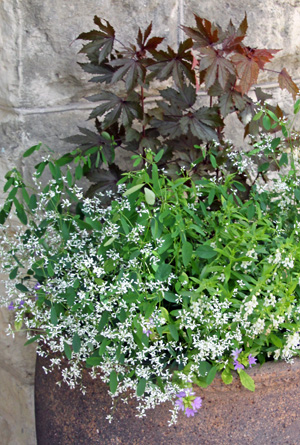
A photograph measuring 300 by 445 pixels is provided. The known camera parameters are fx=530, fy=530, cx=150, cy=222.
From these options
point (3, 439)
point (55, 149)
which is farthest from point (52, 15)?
point (3, 439)

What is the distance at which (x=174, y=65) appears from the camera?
4.58ft

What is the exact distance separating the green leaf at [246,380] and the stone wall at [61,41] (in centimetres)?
88

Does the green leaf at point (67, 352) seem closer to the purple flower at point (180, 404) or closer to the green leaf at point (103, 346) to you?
the green leaf at point (103, 346)

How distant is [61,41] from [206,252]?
82cm

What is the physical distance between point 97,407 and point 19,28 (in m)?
1.06

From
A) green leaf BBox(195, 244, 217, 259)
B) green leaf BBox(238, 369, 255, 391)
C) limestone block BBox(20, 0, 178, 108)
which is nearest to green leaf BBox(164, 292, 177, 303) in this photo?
green leaf BBox(195, 244, 217, 259)

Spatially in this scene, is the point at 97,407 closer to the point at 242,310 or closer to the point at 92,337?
the point at 92,337

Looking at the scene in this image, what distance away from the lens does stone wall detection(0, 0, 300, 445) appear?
1.53 meters

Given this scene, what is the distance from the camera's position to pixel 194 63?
1.38m

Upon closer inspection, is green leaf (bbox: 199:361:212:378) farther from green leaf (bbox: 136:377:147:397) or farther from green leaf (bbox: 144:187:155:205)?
green leaf (bbox: 144:187:155:205)

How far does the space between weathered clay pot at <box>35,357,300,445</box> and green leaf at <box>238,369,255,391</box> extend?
2 cm

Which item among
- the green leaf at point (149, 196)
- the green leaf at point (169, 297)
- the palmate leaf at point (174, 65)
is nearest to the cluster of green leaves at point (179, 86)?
the palmate leaf at point (174, 65)

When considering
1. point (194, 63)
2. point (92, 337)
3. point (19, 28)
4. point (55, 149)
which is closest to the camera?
point (92, 337)

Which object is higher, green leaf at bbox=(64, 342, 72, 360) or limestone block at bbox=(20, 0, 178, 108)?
limestone block at bbox=(20, 0, 178, 108)
